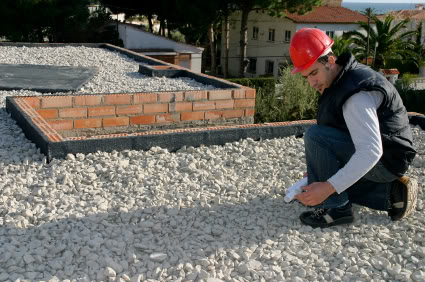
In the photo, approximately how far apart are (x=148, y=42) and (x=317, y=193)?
855 inches

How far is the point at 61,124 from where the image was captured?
499cm

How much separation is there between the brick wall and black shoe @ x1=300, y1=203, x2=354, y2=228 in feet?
8.32

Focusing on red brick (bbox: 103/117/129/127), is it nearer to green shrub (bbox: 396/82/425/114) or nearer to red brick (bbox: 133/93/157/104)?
red brick (bbox: 133/93/157/104)

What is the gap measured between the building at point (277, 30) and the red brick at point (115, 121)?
28897mm

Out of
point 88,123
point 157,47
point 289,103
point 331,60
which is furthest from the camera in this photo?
point 157,47

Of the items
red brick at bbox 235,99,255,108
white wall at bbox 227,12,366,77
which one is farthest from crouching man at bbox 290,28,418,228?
white wall at bbox 227,12,366,77

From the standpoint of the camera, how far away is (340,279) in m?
2.58

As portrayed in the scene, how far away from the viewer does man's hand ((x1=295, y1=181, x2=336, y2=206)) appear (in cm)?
267

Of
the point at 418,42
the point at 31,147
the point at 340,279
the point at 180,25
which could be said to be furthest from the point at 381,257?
the point at 418,42

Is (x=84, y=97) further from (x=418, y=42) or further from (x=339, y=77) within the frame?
(x=418, y=42)

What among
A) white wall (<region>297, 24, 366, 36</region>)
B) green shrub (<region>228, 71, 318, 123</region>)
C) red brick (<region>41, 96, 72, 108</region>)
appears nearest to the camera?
red brick (<region>41, 96, 72, 108</region>)

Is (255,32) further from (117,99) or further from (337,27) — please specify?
(117,99)

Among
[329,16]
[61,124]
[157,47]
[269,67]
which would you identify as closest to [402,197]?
[61,124]

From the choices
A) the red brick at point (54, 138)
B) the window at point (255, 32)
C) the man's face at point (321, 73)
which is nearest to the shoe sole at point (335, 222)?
the man's face at point (321, 73)
